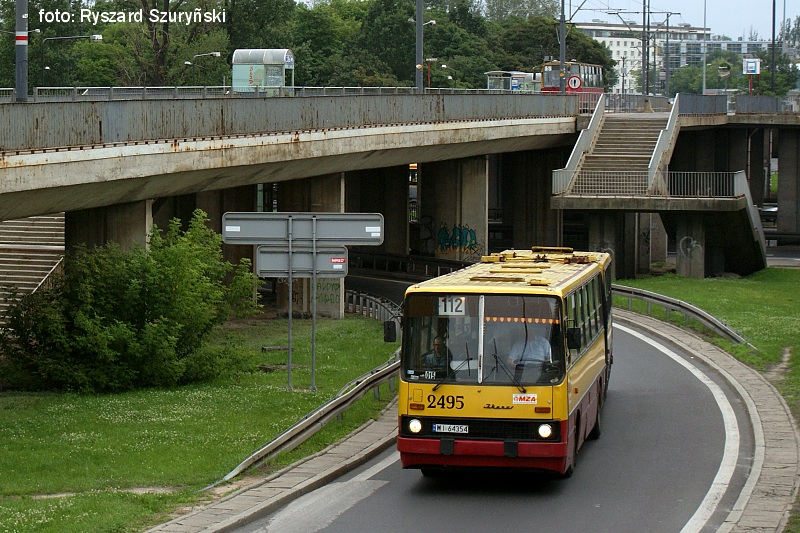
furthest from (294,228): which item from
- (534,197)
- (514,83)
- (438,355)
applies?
(514,83)

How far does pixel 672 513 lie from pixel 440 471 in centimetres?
303

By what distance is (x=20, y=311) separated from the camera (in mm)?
22891

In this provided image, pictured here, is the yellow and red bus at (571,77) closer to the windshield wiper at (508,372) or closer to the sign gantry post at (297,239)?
the sign gantry post at (297,239)

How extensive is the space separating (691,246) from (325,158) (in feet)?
54.3

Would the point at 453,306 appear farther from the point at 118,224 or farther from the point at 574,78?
the point at 574,78

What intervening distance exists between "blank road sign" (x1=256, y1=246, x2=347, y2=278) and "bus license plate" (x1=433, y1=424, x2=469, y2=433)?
6.14m

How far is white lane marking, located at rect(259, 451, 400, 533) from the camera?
1288cm

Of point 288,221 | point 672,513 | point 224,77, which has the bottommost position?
point 672,513

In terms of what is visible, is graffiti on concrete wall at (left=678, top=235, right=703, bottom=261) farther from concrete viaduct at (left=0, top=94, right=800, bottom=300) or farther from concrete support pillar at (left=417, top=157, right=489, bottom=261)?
concrete support pillar at (left=417, top=157, right=489, bottom=261)

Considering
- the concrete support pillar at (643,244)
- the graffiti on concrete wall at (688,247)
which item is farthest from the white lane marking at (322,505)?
the concrete support pillar at (643,244)

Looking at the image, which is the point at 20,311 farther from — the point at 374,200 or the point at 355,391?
the point at 374,200

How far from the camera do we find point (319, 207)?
124 feet

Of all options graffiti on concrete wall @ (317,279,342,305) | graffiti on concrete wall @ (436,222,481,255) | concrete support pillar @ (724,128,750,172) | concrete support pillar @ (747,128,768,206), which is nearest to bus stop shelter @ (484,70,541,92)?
concrete support pillar @ (724,128,750,172)

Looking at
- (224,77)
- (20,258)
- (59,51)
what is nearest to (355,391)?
(20,258)
